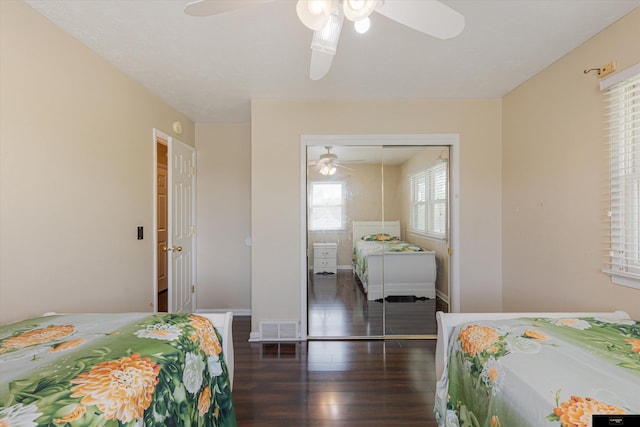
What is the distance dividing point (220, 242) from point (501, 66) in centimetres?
354

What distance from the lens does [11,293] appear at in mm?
1616

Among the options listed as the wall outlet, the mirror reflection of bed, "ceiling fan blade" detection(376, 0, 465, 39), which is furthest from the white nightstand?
the wall outlet

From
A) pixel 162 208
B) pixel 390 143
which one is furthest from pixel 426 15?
pixel 162 208

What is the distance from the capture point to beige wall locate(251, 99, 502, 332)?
10.5 ft

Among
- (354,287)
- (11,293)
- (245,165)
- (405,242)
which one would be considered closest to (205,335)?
(11,293)

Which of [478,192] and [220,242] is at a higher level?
[478,192]

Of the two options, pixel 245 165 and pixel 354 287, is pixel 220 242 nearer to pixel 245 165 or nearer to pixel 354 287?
pixel 245 165

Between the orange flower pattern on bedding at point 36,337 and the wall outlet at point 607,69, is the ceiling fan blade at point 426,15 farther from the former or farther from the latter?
the orange flower pattern on bedding at point 36,337

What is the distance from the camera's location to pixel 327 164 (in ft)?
10.9

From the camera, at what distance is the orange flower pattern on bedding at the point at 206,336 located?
4.72ft

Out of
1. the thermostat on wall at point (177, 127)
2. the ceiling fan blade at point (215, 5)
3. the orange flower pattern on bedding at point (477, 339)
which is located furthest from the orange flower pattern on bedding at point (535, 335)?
the thermostat on wall at point (177, 127)

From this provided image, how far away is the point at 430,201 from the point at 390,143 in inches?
31.7

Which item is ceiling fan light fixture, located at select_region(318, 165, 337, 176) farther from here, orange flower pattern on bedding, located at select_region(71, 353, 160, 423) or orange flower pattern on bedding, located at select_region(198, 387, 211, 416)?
orange flower pattern on bedding, located at select_region(71, 353, 160, 423)

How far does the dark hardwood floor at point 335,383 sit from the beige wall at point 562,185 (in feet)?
3.84
